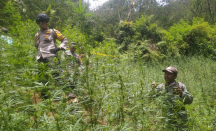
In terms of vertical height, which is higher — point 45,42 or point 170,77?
point 45,42

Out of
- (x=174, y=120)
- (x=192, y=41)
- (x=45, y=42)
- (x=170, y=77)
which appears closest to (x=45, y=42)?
(x=45, y=42)

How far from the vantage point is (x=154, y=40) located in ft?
39.4

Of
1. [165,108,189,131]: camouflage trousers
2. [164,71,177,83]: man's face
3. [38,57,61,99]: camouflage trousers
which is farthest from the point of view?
[164,71,177,83]: man's face

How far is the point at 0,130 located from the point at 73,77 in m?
0.81

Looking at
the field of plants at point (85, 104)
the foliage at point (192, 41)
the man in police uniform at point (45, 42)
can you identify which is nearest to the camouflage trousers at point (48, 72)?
the field of plants at point (85, 104)

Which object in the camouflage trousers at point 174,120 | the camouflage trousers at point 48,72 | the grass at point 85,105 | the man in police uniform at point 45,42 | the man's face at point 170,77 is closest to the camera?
the grass at point 85,105

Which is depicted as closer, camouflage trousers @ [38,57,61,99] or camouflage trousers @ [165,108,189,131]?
camouflage trousers @ [38,57,61,99]

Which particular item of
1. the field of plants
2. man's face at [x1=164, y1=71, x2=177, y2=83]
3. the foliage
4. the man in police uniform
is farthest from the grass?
the foliage

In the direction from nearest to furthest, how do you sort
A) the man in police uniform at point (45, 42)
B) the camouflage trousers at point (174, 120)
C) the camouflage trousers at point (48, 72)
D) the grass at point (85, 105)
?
the grass at point (85, 105) → the camouflage trousers at point (48, 72) → the camouflage trousers at point (174, 120) → the man in police uniform at point (45, 42)

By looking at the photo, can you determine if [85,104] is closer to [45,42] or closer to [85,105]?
[85,105]

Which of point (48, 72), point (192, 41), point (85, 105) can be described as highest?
point (192, 41)

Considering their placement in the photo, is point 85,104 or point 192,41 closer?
point 85,104

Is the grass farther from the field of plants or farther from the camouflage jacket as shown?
→ the camouflage jacket

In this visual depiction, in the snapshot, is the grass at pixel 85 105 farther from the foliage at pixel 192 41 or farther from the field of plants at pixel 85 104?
the foliage at pixel 192 41
